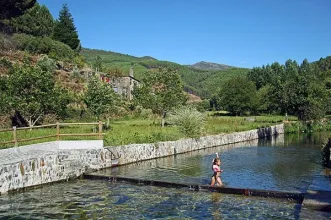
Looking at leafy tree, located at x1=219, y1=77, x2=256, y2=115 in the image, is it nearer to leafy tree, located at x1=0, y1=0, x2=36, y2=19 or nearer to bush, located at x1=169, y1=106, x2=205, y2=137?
leafy tree, located at x1=0, y1=0, x2=36, y2=19

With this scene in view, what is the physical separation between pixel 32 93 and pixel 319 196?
23.1m

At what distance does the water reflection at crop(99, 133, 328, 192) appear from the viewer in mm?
16578

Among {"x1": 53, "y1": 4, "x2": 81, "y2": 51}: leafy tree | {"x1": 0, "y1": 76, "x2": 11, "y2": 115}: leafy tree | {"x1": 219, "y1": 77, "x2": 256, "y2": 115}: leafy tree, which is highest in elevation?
{"x1": 53, "y1": 4, "x2": 81, "y2": 51}: leafy tree

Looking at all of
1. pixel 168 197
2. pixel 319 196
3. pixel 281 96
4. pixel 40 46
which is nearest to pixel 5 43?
pixel 40 46

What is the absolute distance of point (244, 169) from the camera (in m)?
20.1

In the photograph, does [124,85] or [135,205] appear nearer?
[135,205]

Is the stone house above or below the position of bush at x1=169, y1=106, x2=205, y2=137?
above

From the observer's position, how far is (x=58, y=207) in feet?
42.6

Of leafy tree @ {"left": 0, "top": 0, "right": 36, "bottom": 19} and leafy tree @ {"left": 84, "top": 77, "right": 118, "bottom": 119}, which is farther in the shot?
leafy tree @ {"left": 0, "top": 0, "right": 36, "bottom": 19}

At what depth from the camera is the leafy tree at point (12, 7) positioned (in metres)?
51.1

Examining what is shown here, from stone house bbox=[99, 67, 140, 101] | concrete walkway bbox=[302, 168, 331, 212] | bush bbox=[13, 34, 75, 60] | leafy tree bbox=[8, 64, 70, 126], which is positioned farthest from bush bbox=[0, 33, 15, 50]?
concrete walkway bbox=[302, 168, 331, 212]

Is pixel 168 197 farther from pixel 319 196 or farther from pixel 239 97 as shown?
pixel 239 97

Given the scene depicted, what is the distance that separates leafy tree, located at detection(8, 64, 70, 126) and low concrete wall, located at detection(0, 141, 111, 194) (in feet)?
30.1

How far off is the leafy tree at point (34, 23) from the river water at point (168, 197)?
50.4 metres
